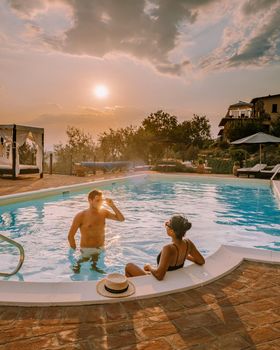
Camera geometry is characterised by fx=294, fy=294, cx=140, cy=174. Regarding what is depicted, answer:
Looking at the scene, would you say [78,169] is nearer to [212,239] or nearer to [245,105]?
[212,239]

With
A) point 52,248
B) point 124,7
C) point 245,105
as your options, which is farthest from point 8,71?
point 245,105

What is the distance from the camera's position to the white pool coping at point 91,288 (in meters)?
2.54

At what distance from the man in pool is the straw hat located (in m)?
1.90

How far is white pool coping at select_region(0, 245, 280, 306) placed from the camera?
254 cm

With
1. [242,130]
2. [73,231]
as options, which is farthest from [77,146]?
[73,231]

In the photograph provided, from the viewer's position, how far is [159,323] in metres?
2.26

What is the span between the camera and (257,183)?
15.7 m

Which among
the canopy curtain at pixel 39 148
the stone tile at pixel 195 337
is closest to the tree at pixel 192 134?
the canopy curtain at pixel 39 148

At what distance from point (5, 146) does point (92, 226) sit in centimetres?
1333

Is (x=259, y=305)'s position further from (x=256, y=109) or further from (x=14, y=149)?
(x=256, y=109)

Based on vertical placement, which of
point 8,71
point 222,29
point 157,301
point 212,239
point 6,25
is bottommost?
point 212,239

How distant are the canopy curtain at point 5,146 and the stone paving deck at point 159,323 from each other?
1359cm

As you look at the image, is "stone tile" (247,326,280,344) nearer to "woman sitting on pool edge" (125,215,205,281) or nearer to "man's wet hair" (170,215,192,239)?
"woman sitting on pool edge" (125,215,205,281)

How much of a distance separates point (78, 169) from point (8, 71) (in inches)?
257
